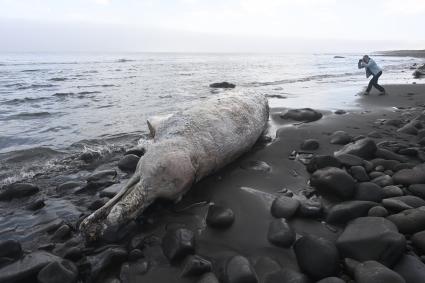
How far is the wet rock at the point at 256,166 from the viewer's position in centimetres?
532

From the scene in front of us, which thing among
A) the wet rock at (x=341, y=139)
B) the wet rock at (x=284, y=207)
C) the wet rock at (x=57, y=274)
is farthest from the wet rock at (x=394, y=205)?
the wet rock at (x=57, y=274)

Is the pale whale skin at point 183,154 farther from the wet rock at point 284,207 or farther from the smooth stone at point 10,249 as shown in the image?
the wet rock at point 284,207

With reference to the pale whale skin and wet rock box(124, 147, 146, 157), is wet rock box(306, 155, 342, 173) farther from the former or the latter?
wet rock box(124, 147, 146, 157)

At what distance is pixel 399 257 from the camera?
2.96 meters

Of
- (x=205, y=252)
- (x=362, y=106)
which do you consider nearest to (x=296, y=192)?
(x=205, y=252)

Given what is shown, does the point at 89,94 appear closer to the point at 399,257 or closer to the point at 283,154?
the point at 283,154

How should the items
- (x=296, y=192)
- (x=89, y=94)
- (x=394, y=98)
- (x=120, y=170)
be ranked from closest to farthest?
(x=296, y=192) < (x=120, y=170) < (x=394, y=98) < (x=89, y=94)

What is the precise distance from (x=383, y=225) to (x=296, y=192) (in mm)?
1407

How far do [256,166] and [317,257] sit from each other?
245 cm

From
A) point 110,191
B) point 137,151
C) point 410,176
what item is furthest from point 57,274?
point 410,176

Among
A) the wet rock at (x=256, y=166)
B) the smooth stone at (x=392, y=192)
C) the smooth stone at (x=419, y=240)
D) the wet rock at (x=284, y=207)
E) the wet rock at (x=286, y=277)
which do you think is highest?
the smooth stone at (x=392, y=192)

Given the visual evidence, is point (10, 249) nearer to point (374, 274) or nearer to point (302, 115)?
point (374, 274)

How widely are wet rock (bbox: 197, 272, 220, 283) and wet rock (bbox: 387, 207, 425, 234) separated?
1.86 metres

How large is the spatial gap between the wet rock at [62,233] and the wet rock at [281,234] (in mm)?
2146
